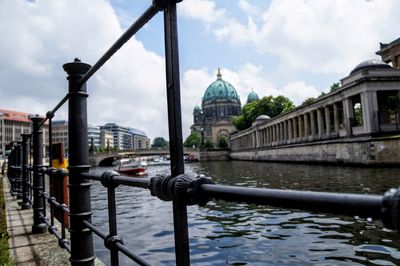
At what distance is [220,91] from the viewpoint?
442 ft

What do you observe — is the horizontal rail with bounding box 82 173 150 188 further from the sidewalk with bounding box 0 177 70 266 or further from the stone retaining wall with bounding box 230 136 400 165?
the stone retaining wall with bounding box 230 136 400 165

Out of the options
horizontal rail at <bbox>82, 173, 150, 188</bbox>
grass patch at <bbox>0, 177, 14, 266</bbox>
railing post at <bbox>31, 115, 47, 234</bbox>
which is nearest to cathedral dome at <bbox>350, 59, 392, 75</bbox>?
railing post at <bbox>31, 115, 47, 234</bbox>

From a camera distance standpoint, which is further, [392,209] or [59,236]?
[59,236]

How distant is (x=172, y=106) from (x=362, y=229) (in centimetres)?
809

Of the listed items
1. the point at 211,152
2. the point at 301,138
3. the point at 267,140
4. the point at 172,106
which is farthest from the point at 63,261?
the point at 211,152

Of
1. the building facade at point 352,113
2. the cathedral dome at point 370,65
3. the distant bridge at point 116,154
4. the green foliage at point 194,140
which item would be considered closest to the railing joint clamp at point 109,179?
the building facade at point 352,113

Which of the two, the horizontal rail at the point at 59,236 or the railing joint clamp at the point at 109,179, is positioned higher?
the railing joint clamp at the point at 109,179

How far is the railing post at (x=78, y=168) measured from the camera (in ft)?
8.73

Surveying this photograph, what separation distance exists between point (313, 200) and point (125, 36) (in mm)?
1575

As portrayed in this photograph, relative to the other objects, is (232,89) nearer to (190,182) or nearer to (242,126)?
(242,126)

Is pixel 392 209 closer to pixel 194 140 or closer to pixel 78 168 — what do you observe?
pixel 78 168

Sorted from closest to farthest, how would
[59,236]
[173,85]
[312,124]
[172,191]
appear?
1. [172,191]
2. [173,85]
3. [59,236]
4. [312,124]

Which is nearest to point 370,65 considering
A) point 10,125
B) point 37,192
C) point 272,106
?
point 37,192

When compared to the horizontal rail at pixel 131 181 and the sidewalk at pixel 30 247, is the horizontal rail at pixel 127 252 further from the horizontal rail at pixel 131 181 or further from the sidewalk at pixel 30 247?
the sidewalk at pixel 30 247
